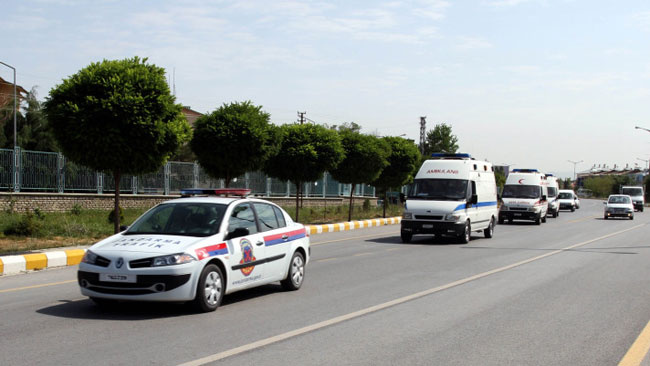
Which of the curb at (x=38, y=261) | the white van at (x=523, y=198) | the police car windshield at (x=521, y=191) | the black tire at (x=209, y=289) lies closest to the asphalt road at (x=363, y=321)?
the black tire at (x=209, y=289)

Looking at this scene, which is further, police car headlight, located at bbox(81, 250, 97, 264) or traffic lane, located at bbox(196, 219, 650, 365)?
police car headlight, located at bbox(81, 250, 97, 264)

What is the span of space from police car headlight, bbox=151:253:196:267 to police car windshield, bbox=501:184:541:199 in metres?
27.6

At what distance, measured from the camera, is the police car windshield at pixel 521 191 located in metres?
33.1

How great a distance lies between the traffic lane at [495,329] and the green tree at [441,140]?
10570 centimetres

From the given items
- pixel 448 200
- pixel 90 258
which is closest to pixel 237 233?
pixel 90 258

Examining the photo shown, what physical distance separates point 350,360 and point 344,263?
28.0ft

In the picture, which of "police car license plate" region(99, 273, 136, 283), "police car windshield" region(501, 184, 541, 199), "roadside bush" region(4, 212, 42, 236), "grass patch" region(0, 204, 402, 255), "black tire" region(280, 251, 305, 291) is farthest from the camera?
"police car windshield" region(501, 184, 541, 199)

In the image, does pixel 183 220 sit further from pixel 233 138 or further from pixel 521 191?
pixel 521 191

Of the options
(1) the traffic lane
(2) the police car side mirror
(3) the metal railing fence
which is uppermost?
(3) the metal railing fence

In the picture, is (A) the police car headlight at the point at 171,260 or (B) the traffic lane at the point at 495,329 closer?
(B) the traffic lane at the point at 495,329

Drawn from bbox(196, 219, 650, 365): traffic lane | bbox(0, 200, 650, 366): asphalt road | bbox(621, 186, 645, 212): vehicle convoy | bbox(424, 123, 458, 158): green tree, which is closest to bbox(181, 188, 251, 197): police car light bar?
bbox(0, 200, 650, 366): asphalt road

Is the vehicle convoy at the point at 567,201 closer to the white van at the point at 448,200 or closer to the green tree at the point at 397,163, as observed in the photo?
the green tree at the point at 397,163

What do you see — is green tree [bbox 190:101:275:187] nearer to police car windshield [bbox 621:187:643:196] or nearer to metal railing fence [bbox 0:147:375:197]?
metal railing fence [bbox 0:147:375:197]

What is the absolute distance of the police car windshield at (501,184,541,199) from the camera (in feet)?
108
